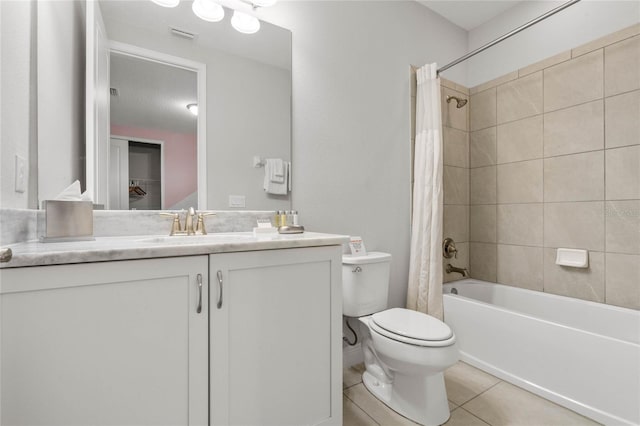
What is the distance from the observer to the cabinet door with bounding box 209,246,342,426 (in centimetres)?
95

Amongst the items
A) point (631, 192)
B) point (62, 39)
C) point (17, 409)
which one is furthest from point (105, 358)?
point (631, 192)

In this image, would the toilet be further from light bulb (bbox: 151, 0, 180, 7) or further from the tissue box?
light bulb (bbox: 151, 0, 180, 7)

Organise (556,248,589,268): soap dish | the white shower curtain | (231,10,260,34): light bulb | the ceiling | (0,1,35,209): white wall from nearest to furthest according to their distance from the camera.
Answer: (0,1,35,209): white wall → (231,10,260,34): light bulb → (556,248,589,268): soap dish → the white shower curtain → the ceiling

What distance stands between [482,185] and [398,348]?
1.75 metres

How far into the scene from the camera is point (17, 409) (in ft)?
2.30

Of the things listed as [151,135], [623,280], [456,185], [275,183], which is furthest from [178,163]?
[623,280]

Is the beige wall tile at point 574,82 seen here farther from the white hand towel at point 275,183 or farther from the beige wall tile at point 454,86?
the white hand towel at point 275,183

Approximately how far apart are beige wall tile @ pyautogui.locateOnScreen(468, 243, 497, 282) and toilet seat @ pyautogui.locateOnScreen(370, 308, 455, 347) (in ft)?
3.94

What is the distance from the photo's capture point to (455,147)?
249 cm

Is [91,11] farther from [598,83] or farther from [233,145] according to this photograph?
[598,83]

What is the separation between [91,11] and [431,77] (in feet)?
6.43

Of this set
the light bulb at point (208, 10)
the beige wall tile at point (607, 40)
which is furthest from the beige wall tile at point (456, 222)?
the light bulb at point (208, 10)

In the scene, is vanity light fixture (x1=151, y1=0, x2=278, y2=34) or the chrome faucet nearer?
the chrome faucet

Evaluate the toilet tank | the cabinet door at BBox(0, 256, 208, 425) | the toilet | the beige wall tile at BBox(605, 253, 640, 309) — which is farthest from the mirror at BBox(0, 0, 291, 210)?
the beige wall tile at BBox(605, 253, 640, 309)
